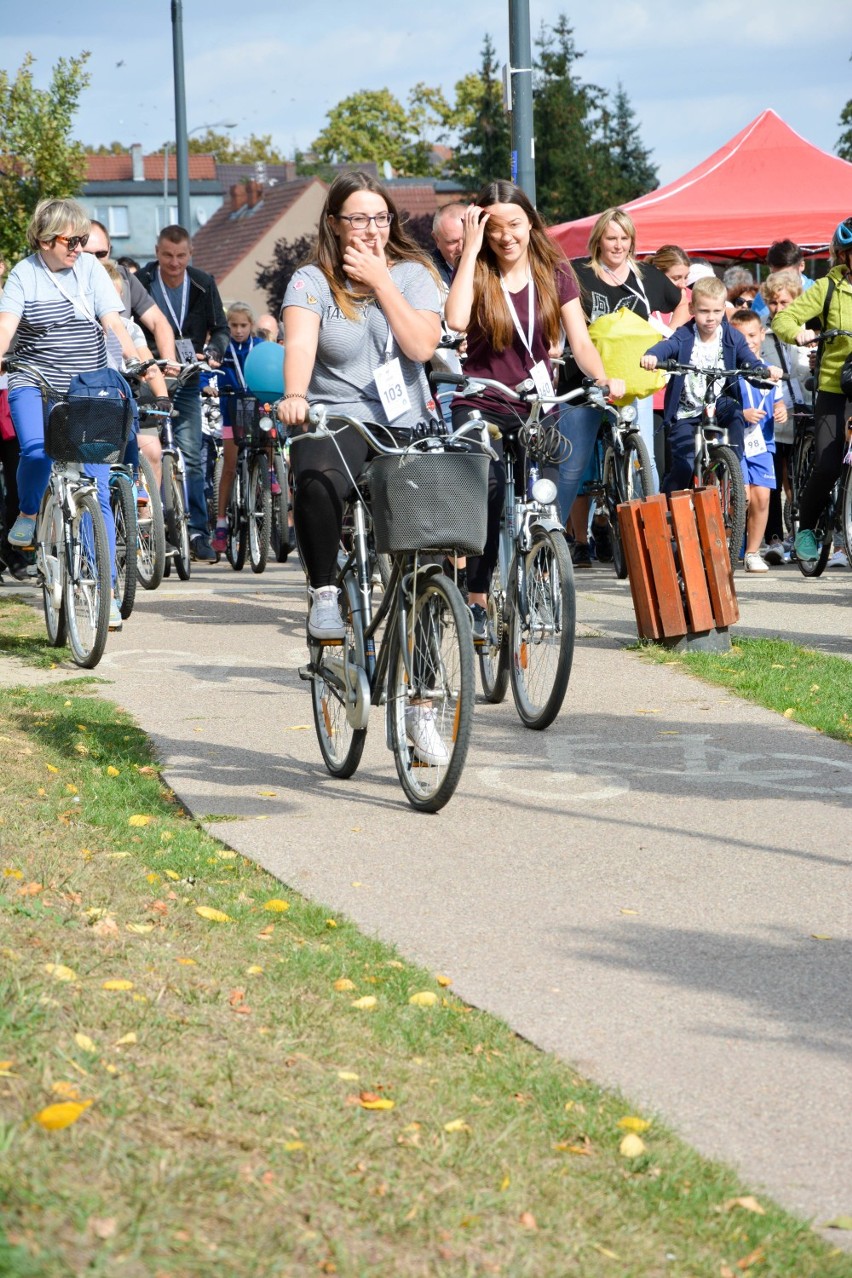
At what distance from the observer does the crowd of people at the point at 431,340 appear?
5.79 meters

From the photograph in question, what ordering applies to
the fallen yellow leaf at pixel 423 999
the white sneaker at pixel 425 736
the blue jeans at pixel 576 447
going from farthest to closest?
the blue jeans at pixel 576 447, the white sneaker at pixel 425 736, the fallen yellow leaf at pixel 423 999

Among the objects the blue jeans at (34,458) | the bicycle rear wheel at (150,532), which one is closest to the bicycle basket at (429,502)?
the blue jeans at (34,458)

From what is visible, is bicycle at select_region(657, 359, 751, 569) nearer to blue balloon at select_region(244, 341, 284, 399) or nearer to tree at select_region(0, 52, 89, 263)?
blue balloon at select_region(244, 341, 284, 399)

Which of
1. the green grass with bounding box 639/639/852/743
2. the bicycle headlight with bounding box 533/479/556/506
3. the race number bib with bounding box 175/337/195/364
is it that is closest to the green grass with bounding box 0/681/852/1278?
the bicycle headlight with bounding box 533/479/556/506

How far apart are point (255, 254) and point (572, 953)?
8198 cm

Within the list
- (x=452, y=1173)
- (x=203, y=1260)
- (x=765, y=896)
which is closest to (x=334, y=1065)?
(x=452, y=1173)

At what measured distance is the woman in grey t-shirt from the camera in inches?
225

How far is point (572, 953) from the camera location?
4230mm

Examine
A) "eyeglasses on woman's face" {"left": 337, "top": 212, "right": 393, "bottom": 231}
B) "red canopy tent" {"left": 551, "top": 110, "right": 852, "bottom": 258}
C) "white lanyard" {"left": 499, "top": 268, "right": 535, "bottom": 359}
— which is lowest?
"white lanyard" {"left": 499, "top": 268, "right": 535, "bottom": 359}

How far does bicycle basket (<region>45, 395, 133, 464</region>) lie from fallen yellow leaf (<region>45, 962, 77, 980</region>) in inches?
198

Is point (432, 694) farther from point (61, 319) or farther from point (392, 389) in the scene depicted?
point (61, 319)

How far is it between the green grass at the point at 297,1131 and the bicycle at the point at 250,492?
882 cm

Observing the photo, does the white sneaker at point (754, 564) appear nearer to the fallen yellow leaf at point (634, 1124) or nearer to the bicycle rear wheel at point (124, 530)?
the bicycle rear wheel at point (124, 530)

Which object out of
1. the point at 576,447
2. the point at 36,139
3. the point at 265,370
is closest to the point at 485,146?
the point at 36,139
